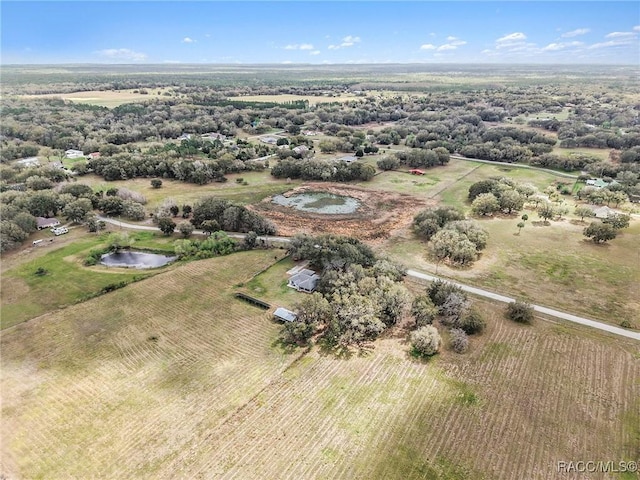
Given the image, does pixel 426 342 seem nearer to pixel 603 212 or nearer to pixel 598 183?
pixel 603 212

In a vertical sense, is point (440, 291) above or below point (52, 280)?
above

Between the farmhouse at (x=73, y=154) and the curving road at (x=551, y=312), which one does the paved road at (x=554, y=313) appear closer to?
the curving road at (x=551, y=312)

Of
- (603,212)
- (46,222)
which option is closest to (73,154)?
(46,222)

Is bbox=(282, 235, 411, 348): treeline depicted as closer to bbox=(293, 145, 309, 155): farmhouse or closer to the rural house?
the rural house

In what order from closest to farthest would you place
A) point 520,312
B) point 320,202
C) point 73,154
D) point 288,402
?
point 288,402 → point 520,312 → point 320,202 → point 73,154

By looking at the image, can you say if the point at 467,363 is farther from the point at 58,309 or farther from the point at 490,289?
the point at 58,309

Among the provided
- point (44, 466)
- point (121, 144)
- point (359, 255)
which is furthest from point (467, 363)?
point (121, 144)

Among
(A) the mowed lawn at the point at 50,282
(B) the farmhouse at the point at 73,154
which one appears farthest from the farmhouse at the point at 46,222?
(B) the farmhouse at the point at 73,154
